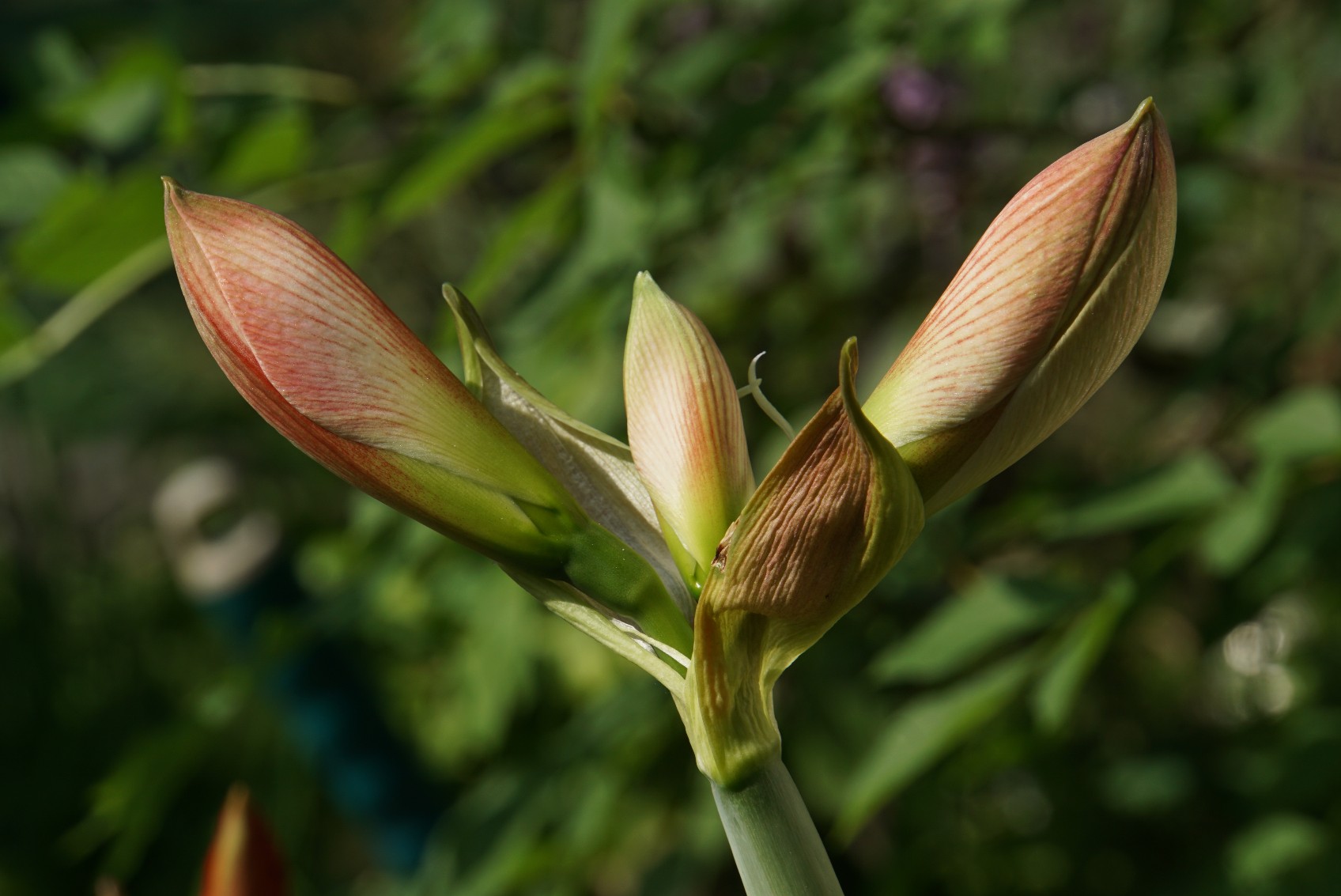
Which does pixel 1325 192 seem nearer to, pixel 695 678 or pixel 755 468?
pixel 755 468

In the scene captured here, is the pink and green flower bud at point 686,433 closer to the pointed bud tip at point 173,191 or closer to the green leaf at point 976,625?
the pointed bud tip at point 173,191

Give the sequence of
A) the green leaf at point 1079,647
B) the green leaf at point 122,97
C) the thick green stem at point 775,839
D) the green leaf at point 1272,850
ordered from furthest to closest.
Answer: the green leaf at point 1272,850
the green leaf at point 122,97
the green leaf at point 1079,647
the thick green stem at point 775,839

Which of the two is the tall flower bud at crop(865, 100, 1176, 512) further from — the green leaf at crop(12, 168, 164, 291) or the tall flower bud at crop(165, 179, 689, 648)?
the green leaf at crop(12, 168, 164, 291)

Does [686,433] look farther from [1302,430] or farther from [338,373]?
[1302,430]

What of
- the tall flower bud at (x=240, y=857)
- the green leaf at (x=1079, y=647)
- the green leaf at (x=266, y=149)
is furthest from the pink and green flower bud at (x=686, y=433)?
the green leaf at (x=266, y=149)

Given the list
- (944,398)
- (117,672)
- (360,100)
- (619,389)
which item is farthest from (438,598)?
(117,672)

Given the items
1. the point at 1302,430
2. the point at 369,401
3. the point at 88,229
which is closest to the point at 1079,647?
the point at 1302,430

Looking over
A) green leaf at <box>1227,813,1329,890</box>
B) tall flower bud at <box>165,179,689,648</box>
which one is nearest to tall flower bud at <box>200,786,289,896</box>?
tall flower bud at <box>165,179,689,648</box>
